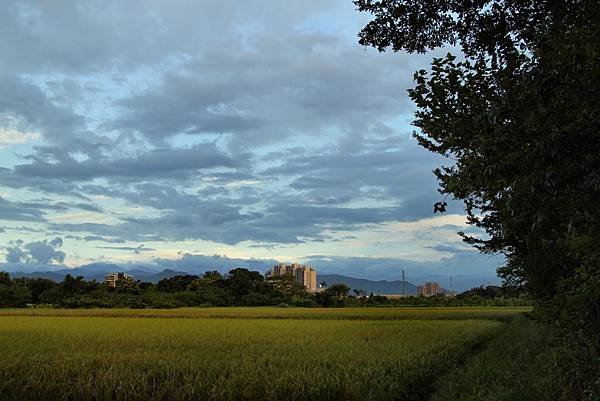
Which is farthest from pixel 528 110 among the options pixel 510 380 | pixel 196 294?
pixel 196 294

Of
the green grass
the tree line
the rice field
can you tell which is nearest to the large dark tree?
the green grass

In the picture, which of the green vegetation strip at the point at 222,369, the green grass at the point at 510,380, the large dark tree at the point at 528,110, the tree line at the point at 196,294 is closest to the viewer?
the large dark tree at the point at 528,110

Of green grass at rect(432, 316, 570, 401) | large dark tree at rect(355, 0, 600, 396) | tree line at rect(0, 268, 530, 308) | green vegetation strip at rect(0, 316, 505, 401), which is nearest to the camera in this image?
large dark tree at rect(355, 0, 600, 396)

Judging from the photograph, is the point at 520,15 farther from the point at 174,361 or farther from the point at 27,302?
the point at 27,302

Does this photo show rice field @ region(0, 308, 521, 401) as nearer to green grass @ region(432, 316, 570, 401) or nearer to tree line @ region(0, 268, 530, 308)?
green grass @ region(432, 316, 570, 401)

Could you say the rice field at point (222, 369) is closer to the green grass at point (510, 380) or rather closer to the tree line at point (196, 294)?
the green grass at point (510, 380)

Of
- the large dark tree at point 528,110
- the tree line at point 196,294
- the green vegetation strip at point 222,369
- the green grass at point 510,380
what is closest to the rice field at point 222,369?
the green vegetation strip at point 222,369

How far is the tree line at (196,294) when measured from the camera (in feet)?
198

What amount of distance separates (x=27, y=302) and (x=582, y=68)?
7112 centimetres

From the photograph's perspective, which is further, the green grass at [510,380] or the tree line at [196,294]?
the tree line at [196,294]

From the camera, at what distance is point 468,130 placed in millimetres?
4781

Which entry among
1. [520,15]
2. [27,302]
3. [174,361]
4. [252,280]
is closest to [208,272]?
[252,280]

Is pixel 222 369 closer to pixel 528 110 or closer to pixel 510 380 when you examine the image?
pixel 510 380

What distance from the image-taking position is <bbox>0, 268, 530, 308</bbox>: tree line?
60375 millimetres
